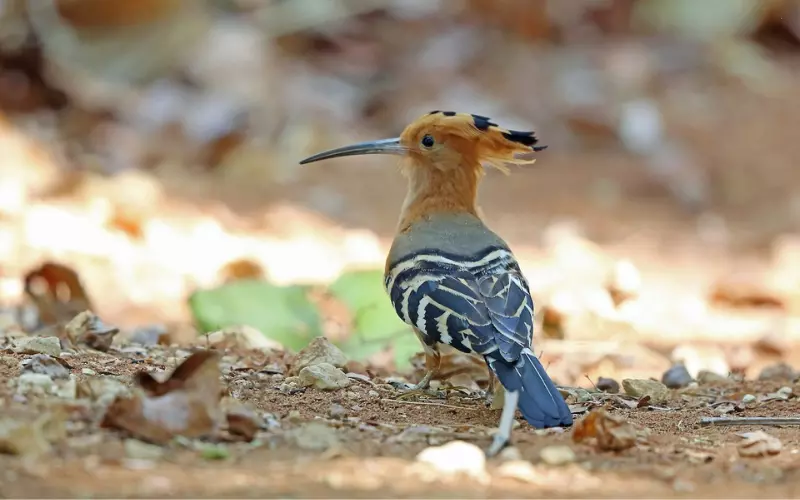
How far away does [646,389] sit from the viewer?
4125 millimetres

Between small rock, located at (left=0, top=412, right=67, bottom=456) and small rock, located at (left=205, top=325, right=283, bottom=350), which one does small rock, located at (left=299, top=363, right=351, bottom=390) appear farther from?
small rock, located at (left=0, top=412, right=67, bottom=456)

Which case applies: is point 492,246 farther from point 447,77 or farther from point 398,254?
point 447,77

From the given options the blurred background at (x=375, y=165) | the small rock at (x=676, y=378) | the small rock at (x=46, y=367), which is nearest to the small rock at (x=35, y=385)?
the small rock at (x=46, y=367)

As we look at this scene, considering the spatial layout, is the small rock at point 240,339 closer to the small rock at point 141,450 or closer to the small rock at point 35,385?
the small rock at point 35,385

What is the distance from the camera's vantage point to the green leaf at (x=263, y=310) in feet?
17.1

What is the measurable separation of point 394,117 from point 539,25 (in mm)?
2896

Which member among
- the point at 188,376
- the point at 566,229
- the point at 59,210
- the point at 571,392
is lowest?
the point at 188,376

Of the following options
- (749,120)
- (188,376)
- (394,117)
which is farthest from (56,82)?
(188,376)

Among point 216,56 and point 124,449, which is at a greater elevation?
point 216,56

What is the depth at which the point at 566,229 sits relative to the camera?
9.08m

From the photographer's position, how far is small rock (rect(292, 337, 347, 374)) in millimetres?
4047

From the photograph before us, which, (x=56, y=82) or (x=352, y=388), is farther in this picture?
(x=56, y=82)

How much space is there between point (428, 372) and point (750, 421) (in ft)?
3.67

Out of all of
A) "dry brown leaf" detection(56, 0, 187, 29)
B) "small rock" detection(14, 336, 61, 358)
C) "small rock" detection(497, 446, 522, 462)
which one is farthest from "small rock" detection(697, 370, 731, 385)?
"dry brown leaf" detection(56, 0, 187, 29)
